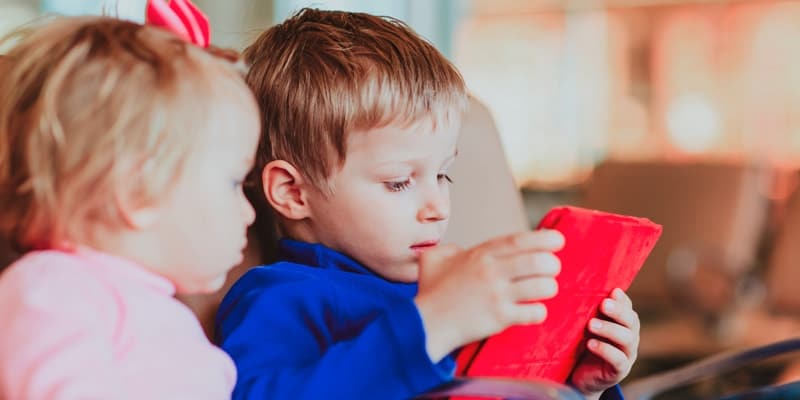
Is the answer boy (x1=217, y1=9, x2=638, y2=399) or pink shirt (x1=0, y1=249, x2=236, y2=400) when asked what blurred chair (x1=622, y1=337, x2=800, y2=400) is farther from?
pink shirt (x1=0, y1=249, x2=236, y2=400)

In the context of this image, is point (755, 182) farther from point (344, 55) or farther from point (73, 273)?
point (73, 273)

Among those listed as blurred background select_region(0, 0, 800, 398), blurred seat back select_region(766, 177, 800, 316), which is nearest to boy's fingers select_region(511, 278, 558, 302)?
blurred background select_region(0, 0, 800, 398)

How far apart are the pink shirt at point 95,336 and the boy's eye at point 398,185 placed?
1.02ft

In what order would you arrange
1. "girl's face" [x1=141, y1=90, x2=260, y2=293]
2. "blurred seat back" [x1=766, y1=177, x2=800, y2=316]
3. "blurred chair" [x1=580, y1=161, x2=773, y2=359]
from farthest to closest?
"blurred chair" [x1=580, y1=161, x2=773, y2=359]
"blurred seat back" [x1=766, y1=177, x2=800, y2=316]
"girl's face" [x1=141, y1=90, x2=260, y2=293]

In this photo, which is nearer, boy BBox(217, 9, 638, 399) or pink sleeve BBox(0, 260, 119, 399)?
pink sleeve BBox(0, 260, 119, 399)

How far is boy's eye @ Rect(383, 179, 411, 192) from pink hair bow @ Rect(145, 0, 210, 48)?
258 mm

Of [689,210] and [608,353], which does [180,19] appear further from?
[689,210]

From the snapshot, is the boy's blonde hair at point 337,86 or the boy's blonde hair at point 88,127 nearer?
the boy's blonde hair at point 88,127

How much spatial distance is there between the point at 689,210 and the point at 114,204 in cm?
313

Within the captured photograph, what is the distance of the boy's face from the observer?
1.05 m

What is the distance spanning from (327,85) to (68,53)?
1.12 feet

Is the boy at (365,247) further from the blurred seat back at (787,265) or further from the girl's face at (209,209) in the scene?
the blurred seat back at (787,265)

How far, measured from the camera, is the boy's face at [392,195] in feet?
3.44

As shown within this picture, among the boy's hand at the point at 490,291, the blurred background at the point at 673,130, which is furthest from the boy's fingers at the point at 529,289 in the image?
the blurred background at the point at 673,130
